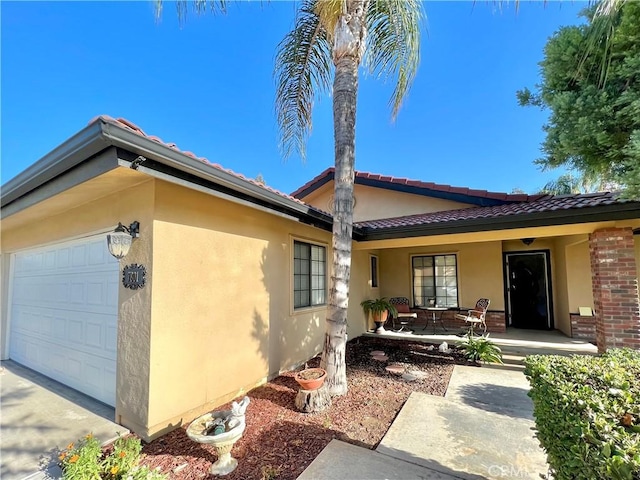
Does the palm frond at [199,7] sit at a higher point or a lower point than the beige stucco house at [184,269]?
higher

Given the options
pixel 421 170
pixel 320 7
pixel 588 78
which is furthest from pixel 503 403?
pixel 421 170

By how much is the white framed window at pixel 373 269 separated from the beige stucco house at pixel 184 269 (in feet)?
5.39

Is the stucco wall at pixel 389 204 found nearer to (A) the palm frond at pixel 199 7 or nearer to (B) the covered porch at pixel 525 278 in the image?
(B) the covered porch at pixel 525 278

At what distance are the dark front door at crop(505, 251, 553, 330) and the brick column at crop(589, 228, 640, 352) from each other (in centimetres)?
454

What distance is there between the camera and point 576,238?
804 cm

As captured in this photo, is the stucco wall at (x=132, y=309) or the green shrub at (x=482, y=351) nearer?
the stucco wall at (x=132, y=309)

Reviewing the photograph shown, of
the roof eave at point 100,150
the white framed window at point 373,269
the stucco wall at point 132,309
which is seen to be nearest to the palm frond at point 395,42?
the roof eave at point 100,150

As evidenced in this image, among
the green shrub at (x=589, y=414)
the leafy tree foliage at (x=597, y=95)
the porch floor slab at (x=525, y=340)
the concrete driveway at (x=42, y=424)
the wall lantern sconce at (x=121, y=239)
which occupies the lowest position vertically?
the porch floor slab at (x=525, y=340)

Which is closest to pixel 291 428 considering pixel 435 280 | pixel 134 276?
pixel 134 276

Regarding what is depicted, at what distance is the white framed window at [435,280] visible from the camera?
10773mm

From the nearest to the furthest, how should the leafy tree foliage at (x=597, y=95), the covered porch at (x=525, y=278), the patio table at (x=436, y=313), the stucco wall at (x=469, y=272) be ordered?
1. the leafy tree foliage at (x=597, y=95)
2. the covered porch at (x=525, y=278)
3. the stucco wall at (x=469, y=272)
4. the patio table at (x=436, y=313)

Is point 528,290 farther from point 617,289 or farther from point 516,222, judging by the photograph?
point 516,222

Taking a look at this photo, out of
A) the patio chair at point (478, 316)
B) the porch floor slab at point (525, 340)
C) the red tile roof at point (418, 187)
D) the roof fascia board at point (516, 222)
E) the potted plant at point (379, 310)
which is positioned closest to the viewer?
the roof fascia board at point (516, 222)

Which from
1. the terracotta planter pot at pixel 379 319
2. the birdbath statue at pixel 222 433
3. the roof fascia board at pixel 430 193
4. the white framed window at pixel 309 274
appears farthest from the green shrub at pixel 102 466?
the roof fascia board at pixel 430 193
